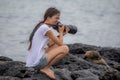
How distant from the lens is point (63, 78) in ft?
32.0

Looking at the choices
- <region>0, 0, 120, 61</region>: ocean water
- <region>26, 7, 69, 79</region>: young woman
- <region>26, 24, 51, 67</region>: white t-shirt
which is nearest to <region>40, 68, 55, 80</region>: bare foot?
<region>26, 7, 69, 79</region>: young woman

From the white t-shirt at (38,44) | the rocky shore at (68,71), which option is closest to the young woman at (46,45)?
the white t-shirt at (38,44)

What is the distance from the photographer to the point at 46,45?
9.37 meters

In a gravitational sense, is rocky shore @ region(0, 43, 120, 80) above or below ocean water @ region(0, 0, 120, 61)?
above

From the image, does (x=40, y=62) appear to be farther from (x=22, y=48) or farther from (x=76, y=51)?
(x=22, y=48)

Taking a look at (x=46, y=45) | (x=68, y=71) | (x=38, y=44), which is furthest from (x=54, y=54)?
(x=68, y=71)

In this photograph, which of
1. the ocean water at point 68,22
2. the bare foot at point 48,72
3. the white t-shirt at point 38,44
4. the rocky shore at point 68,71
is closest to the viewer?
the white t-shirt at point 38,44

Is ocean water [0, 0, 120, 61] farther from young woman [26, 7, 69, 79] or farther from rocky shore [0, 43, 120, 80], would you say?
young woman [26, 7, 69, 79]

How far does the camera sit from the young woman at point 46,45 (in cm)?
920

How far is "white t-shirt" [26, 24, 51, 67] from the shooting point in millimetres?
9195

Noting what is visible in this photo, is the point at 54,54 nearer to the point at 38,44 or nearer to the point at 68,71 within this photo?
the point at 38,44

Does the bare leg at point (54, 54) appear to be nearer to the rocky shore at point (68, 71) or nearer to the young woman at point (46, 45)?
the young woman at point (46, 45)

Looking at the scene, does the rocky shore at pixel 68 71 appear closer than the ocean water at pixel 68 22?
Yes

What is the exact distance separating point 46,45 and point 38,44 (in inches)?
7.9
